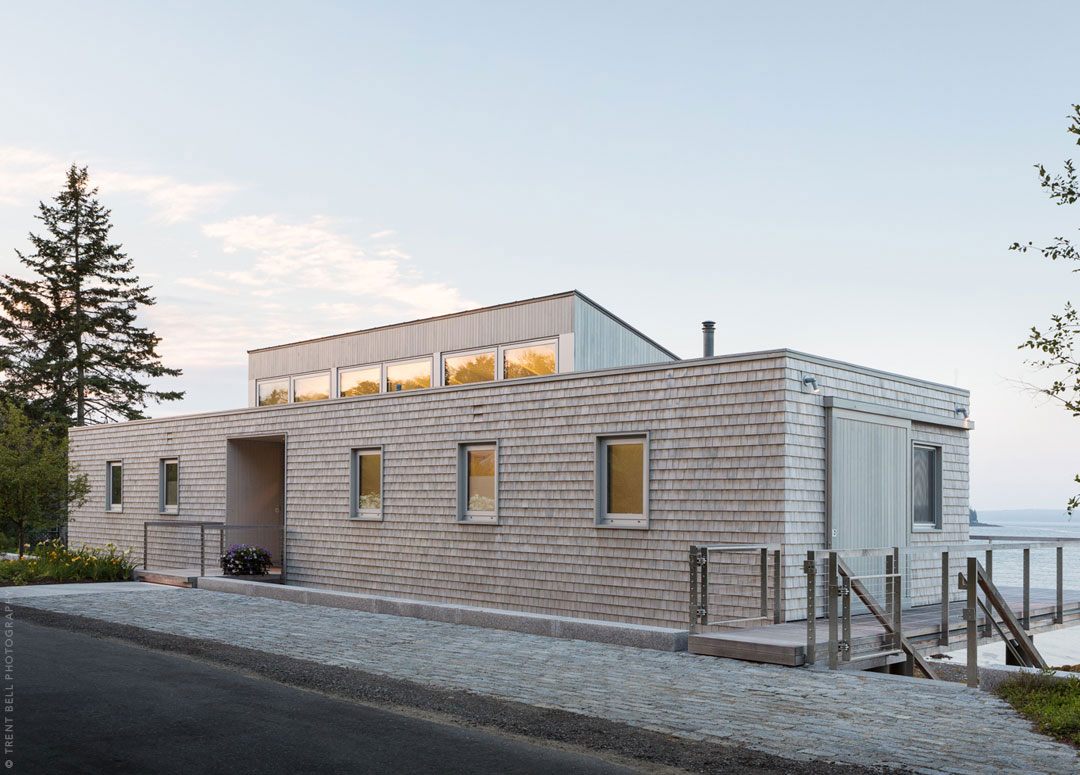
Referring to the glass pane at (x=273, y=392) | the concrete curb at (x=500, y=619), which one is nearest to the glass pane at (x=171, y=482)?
the glass pane at (x=273, y=392)

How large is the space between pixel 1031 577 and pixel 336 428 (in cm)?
1090

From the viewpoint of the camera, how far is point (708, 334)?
18.0 meters

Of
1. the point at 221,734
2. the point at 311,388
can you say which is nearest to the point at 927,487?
the point at 221,734

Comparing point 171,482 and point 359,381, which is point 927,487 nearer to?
point 359,381

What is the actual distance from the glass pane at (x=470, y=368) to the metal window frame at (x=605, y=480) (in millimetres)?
6377

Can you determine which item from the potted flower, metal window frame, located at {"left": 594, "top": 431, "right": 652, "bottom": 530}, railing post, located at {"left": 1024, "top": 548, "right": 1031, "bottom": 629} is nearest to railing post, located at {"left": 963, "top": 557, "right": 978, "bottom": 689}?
railing post, located at {"left": 1024, "top": 548, "right": 1031, "bottom": 629}

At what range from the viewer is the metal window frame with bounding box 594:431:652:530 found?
12.0 metres

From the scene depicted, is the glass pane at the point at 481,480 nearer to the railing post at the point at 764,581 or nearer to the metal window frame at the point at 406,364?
the railing post at the point at 764,581

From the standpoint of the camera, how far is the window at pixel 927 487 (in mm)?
13172

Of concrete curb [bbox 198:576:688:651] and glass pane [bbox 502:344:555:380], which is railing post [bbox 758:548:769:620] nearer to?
concrete curb [bbox 198:576:688:651]

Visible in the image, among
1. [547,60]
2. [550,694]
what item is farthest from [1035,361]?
[547,60]

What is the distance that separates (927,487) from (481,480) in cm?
629

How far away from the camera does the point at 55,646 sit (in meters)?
10.2

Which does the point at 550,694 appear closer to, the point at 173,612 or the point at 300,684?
the point at 300,684
